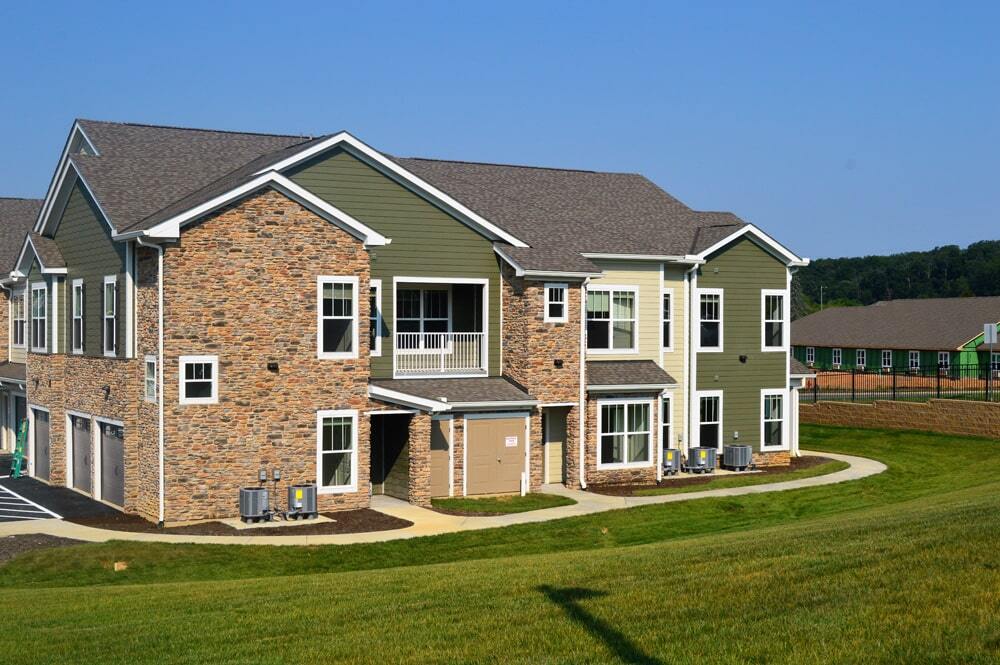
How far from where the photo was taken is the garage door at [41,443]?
3266 cm

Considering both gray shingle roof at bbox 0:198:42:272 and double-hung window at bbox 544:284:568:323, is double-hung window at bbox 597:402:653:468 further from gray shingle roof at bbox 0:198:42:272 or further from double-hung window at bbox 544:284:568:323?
gray shingle roof at bbox 0:198:42:272

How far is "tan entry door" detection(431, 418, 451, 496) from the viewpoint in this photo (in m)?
28.8

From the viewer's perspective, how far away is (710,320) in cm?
3500

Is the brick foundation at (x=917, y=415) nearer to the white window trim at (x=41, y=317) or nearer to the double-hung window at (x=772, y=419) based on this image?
the double-hung window at (x=772, y=419)

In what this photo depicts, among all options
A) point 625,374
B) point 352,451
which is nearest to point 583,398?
point 625,374

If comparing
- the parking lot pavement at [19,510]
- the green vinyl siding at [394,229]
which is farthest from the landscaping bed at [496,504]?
the parking lot pavement at [19,510]

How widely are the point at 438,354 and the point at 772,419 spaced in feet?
37.7

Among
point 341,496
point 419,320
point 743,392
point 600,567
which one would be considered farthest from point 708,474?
point 600,567

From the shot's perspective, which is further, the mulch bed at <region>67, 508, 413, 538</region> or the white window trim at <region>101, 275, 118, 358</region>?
the white window trim at <region>101, 275, 118, 358</region>

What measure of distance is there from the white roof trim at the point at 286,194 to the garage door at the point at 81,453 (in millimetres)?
6513

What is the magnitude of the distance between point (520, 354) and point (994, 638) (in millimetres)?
20678

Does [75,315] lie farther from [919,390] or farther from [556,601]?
[919,390]

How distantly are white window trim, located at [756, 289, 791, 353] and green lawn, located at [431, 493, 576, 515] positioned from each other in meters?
9.80

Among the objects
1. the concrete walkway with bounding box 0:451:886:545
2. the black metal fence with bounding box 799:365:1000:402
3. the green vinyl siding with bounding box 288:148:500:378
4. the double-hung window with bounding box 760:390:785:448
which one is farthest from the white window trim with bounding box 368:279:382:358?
the black metal fence with bounding box 799:365:1000:402
